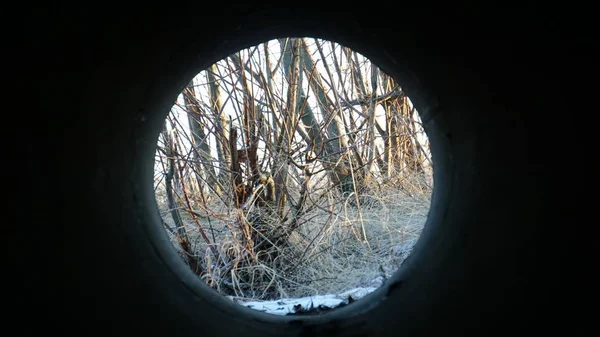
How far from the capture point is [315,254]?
3705 millimetres

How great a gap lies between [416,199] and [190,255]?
2.04 meters

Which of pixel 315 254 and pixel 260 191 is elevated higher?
pixel 260 191

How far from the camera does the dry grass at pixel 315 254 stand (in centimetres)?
343

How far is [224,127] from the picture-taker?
12.5 feet

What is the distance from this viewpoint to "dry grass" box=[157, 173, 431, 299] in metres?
3.43
